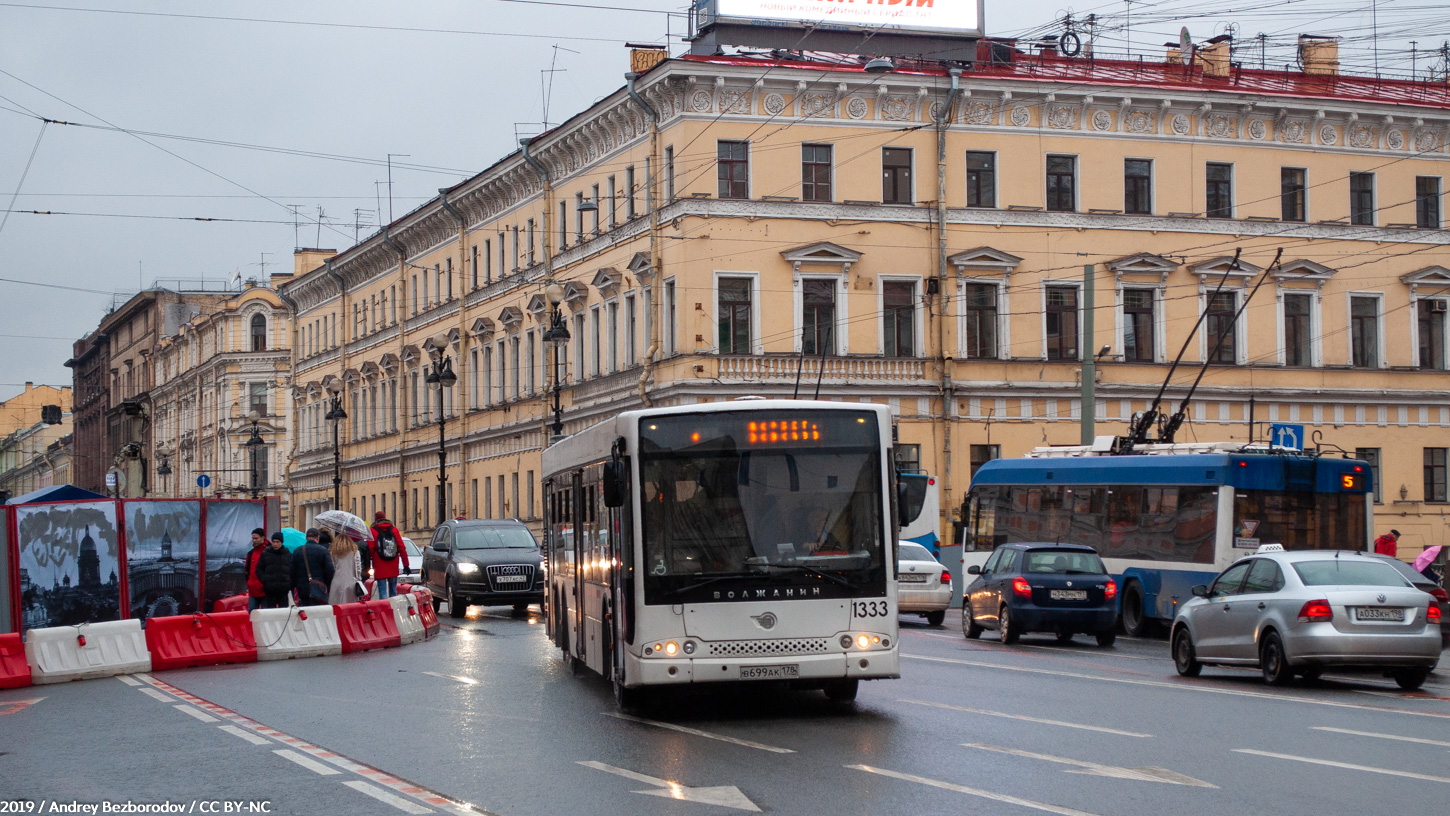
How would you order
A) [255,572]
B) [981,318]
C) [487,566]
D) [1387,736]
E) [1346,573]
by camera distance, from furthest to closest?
1. [981,318]
2. [487,566]
3. [255,572]
4. [1346,573]
5. [1387,736]

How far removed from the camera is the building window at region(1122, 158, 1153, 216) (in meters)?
48.4

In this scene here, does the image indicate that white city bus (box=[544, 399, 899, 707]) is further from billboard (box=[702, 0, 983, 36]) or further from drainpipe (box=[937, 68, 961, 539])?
billboard (box=[702, 0, 983, 36])

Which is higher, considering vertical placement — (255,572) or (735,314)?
(735,314)

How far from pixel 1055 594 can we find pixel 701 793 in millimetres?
15527

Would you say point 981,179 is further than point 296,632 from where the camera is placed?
Yes

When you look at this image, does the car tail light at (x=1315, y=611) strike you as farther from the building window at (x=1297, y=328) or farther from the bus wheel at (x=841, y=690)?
the building window at (x=1297, y=328)

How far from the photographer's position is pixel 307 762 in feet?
39.1

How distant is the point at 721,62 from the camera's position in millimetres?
45188

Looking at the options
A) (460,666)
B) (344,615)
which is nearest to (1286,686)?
(460,666)

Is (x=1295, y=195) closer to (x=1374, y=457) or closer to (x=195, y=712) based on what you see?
(x=1374, y=457)

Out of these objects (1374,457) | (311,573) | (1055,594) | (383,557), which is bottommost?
(1055,594)

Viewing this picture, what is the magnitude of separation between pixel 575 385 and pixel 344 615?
28.3m

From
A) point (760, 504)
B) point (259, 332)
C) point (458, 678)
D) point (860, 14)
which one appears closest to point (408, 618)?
point (458, 678)

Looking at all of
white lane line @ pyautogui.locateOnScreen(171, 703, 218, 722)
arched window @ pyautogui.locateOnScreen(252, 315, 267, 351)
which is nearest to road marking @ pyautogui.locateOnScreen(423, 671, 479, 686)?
white lane line @ pyautogui.locateOnScreen(171, 703, 218, 722)
